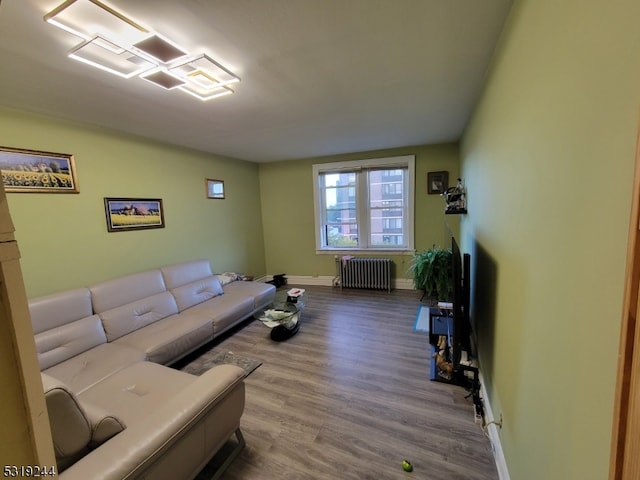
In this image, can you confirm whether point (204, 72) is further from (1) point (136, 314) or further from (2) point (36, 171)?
(1) point (136, 314)

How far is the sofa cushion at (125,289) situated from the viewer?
2.61m

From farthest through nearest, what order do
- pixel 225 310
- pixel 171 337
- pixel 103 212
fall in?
pixel 225 310 → pixel 103 212 → pixel 171 337

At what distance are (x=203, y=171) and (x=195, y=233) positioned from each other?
3.26 ft

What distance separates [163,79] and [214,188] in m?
2.59

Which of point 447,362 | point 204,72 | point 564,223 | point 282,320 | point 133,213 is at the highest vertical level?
point 204,72

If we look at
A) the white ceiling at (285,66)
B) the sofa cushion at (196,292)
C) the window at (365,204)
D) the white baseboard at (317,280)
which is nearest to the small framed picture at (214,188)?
the white ceiling at (285,66)

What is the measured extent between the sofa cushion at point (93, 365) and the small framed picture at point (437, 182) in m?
4.39

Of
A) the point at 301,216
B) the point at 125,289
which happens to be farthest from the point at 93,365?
the point at 301,216

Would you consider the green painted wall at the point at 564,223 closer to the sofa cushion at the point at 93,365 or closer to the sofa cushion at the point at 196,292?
the sofa cushion at the point at 93,365

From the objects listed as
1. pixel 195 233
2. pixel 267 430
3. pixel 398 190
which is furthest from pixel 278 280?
pixel 267 430

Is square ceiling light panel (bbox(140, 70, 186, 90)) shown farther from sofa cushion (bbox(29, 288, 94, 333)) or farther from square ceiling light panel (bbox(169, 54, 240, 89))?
sofa cushion (bbox(29, 288, 94, 333))

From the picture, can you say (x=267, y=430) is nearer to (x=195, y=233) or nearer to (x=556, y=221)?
(x=556, y=221)

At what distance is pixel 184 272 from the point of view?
3480mm

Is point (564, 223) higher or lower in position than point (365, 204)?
lower
